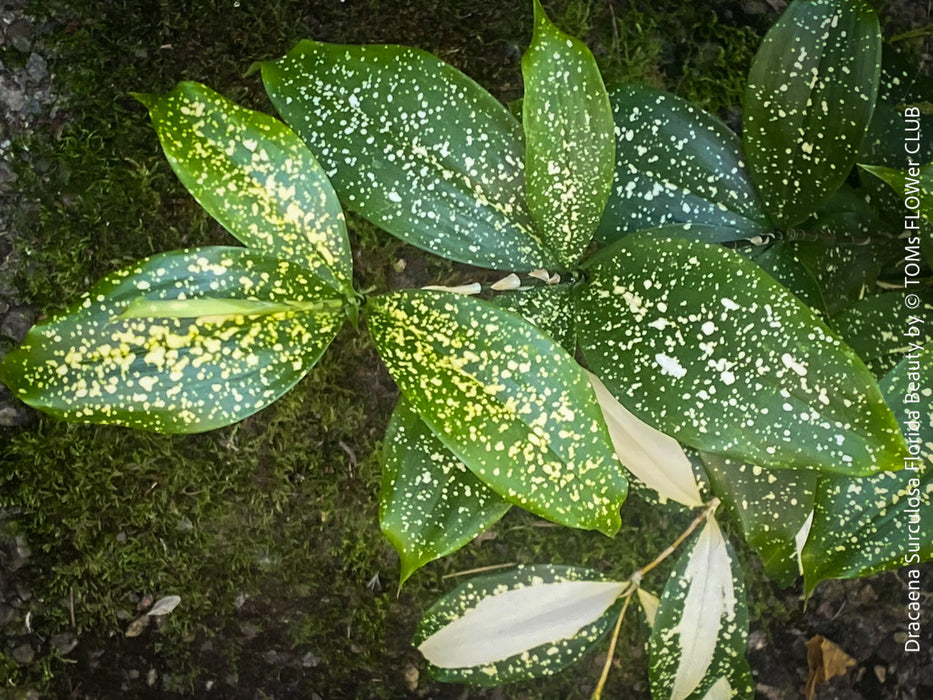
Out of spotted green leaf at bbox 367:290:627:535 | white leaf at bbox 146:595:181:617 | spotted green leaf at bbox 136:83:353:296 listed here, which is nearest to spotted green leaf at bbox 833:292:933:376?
spotted green leaf at bbox 367:290:627:535

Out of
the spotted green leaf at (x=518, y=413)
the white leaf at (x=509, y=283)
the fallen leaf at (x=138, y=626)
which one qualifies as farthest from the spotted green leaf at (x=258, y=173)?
the fallen leaf at (x=138, y=626)

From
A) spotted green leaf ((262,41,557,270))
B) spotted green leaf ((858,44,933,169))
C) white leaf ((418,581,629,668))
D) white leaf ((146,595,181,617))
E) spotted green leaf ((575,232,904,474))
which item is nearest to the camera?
spotted green leaf ((575,232,904,474))

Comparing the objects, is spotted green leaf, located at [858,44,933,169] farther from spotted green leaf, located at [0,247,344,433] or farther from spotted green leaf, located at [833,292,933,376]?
spotted green leaf, located at [0,247,344,433]

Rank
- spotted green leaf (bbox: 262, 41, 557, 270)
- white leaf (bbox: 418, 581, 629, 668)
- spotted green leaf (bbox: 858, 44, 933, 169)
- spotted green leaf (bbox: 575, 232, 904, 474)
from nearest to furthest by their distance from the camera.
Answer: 1. spotted green leaf (bbox: 575, 232, 904, 474)
2. spotted green leaf (bbox: 262, 41, 557, 270)
3. spotted green leaf (bbox: 858, 44, 933, 169)
4. white leaf (bbox: 418, 581, 629, 668)

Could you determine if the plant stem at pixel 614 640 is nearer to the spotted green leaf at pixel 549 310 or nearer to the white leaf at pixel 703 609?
the white leaf at pixel 703 609

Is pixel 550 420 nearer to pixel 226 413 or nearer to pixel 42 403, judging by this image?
pixel 226 413

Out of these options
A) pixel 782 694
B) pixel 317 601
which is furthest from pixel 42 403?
pixel 782 694
